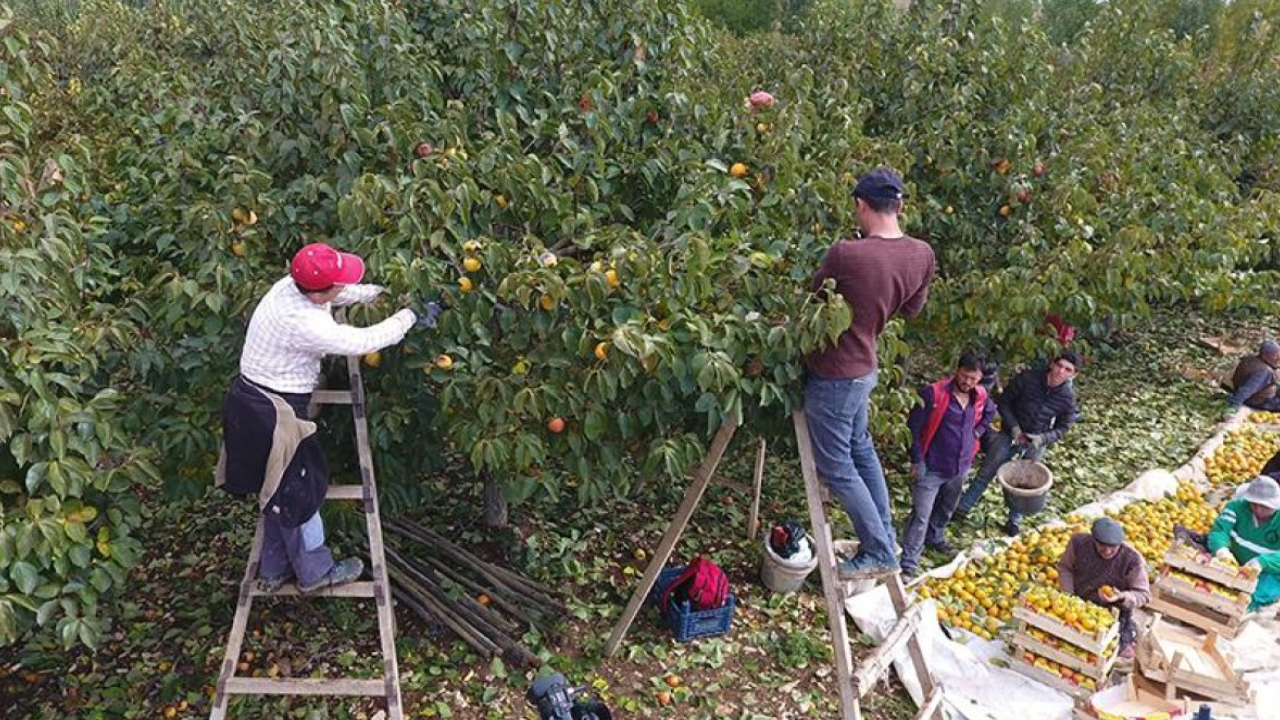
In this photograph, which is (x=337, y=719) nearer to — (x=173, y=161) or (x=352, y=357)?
(x=352, y=357)

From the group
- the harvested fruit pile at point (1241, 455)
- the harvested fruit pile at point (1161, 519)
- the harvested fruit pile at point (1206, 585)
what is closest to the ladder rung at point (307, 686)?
the harvested fruit pile at point (1206, 585)

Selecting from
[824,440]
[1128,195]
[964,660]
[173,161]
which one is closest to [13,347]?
[173,161]

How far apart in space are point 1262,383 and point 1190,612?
5279mm

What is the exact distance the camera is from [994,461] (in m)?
7.39

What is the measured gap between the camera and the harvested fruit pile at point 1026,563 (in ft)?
20.1

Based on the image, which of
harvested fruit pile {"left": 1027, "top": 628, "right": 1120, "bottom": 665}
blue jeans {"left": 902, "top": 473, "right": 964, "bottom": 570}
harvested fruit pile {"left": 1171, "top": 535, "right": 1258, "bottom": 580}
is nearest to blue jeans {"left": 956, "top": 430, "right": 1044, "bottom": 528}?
blue jeans {"left": 902, "top": 473, "right": 964, "bottom": 570}

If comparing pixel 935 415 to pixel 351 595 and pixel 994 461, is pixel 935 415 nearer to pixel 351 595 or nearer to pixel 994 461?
pixel 994 461

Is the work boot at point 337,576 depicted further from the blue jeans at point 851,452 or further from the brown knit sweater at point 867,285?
the brown knit sweater at point 867,285

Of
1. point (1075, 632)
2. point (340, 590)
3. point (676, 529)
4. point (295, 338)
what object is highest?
point (295, 338)

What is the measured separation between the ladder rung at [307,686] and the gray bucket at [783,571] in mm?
2931

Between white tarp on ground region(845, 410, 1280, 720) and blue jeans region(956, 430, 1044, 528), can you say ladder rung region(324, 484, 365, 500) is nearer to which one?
white tarp on ground region(845, 410, 1280, 720)

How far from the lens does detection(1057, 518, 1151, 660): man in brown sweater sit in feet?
18.8

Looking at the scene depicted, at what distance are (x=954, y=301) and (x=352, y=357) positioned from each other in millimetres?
4756

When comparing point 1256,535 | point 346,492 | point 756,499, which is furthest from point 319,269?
point 1256,535
